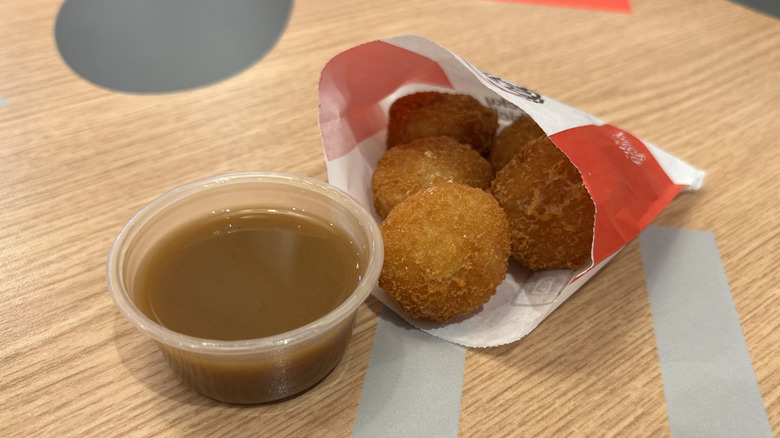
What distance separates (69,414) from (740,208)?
1619 mm

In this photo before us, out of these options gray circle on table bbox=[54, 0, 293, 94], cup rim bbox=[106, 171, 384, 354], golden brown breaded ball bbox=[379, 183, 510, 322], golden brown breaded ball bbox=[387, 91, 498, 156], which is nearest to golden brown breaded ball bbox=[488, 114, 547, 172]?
golden brown breaded ball bbox=[387, 91, 498, 156]

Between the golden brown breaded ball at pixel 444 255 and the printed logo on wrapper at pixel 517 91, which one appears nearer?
the golden brown breaded ball at pixel 444 255

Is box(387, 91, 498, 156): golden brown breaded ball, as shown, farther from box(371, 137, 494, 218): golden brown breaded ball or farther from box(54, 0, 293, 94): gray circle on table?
box(54, 0, 293, 94): gray circle on table

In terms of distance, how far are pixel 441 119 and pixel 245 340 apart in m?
0.82

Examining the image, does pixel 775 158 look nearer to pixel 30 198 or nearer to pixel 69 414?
pixel 69 414

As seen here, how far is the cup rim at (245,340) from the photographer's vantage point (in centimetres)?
111

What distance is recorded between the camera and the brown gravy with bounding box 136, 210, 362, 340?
3.94 feet

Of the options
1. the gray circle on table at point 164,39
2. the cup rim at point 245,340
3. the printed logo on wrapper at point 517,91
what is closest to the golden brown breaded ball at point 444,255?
the cup rim at point 245,340

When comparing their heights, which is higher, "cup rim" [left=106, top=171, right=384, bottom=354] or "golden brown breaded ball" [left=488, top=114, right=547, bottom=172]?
"golden brown breaded ball" [left=488, top=114, right=547, bottom=172]

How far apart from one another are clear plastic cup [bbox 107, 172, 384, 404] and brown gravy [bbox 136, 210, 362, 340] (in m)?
0.03

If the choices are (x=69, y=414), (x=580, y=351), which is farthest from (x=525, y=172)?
(x=69, y=414)

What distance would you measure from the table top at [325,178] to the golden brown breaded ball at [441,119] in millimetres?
254

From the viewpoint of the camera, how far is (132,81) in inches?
85.4

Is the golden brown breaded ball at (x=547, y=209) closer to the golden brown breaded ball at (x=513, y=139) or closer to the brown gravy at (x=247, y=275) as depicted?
the golden brown breaded ball at (x=513, y=139)
